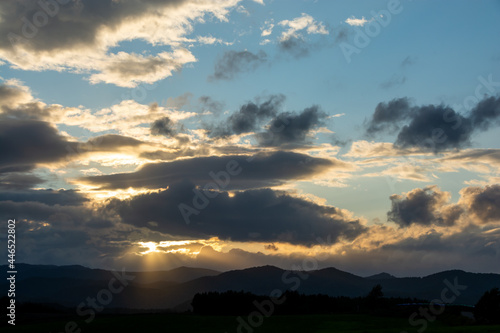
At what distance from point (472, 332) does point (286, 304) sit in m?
99.0

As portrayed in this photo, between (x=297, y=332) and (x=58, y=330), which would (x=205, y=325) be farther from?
(x=58, y=330)

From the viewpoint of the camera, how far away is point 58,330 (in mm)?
102500

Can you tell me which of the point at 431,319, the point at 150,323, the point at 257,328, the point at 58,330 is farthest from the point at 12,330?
the point at 431,319

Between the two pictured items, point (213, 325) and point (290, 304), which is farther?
point (290, 304)

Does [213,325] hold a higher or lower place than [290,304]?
higher

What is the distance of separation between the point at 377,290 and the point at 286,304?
30.6 m

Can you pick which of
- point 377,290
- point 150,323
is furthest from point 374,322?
point 377,290

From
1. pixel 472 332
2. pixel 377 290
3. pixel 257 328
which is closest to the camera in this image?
pixel 472 332

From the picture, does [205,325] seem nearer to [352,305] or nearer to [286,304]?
[286,304]

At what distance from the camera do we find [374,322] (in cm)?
9375

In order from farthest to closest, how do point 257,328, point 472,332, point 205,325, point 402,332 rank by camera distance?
1. point 205,325
2. point 257,328
3. point 402,332
4. point 472,332

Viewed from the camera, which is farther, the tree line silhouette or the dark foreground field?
the tree line silhouette

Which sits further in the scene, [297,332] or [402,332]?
[297,332]

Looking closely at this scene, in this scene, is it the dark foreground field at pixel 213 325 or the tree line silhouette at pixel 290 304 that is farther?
the tree line silhouette at pixel 290 304
